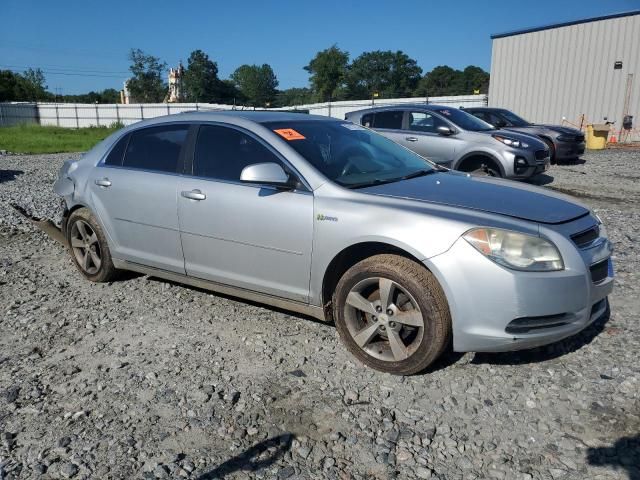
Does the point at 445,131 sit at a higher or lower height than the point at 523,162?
higher

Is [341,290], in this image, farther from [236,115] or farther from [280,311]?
[236,115]

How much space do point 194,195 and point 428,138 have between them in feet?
24.0

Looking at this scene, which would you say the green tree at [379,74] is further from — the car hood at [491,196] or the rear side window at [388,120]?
the car hood at [491,196]

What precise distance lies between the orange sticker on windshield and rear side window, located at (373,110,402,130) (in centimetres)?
726

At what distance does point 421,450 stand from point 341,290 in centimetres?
116

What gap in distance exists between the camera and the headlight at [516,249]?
308 cm

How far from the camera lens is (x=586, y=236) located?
3402mm

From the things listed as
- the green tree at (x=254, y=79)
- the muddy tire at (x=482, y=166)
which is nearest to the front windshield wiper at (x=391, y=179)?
the muddy tire at (x=482, y=166)

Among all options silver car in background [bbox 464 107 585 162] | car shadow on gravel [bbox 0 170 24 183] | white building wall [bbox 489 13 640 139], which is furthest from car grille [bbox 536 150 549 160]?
white building wall [bbox 489 13 640 139]

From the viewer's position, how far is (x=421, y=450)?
9.01ft

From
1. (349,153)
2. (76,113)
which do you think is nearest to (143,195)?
(349,153)

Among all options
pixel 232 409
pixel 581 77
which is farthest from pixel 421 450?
pixel 581 77

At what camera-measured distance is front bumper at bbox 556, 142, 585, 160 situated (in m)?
14.1

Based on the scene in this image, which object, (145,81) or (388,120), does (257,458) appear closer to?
(388,120)
